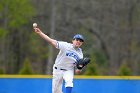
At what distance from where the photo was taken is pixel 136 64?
125 ft

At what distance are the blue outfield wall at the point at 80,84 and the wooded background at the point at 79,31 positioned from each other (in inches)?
771

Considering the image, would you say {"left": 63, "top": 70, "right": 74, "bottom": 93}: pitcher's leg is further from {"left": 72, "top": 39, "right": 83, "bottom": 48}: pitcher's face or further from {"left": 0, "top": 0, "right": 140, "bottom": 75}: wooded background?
{"left": 0, "top": 0, "right": 140, "bottom": 75}: wooded background

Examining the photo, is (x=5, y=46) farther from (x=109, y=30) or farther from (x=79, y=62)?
(x=79, y=62)

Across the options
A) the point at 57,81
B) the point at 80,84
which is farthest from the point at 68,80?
the point at 80,84

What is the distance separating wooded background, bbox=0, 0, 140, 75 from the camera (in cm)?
3375

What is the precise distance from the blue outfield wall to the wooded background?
19.6m

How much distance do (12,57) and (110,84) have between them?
1031 inches

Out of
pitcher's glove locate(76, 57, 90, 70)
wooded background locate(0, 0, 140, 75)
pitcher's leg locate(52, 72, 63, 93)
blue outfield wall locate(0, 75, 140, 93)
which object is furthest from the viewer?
wooded background locate(0, 0, 140, 75)

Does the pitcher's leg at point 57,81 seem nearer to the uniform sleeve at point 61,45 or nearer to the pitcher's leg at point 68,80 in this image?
the pitcher's leg at point 68,80

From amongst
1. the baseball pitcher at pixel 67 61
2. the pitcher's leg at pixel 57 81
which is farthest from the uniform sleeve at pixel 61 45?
the pitcher's leg at pixel 57 81

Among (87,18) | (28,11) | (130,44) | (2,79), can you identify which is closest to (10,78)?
(2,79)

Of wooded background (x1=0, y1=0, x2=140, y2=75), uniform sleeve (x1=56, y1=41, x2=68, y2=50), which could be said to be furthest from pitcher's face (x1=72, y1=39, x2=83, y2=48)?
wooded background (x1=0, y1=0, x2=140, y2=75)

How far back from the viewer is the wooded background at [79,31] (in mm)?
33750

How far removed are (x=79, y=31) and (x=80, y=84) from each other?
23.3m
